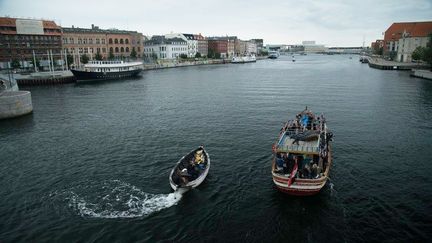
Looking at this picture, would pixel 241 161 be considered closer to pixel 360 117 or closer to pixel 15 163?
pixel 15 163

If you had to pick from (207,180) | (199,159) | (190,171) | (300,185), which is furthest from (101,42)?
(300,185)

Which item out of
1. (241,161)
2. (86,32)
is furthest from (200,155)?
(86,32)

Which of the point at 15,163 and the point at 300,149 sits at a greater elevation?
the point at 300,149

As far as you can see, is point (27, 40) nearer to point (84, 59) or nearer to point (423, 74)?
point (84, 59)

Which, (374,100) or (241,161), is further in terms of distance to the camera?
(374,100)

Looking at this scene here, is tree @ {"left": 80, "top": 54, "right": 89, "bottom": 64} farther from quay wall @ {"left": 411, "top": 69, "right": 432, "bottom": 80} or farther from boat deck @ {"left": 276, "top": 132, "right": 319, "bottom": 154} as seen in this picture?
boat deck @ {"left": 276, "top": 132, "right": 319, "bottom": 154}

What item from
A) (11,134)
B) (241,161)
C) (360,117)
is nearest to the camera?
(241,161)

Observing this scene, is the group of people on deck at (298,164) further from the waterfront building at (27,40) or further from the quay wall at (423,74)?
the waterfront building at (27,40)
